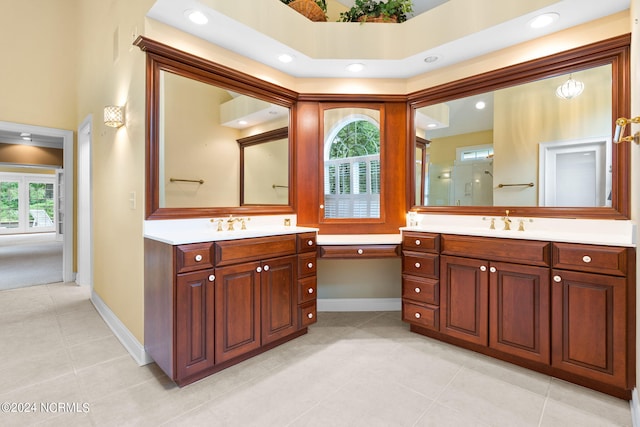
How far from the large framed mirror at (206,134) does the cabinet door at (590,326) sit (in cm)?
227

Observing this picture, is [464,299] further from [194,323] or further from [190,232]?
[190,232]

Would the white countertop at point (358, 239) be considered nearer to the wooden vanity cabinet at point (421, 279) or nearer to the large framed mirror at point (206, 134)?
the wooden vanity cabinet at point (421, 279)

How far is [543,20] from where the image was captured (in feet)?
7.14

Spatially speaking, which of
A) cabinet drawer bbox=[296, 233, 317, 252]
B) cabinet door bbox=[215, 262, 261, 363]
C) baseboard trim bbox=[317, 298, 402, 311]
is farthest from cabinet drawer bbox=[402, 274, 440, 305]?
cabinet door bbox=[215, 262, 261, 363]

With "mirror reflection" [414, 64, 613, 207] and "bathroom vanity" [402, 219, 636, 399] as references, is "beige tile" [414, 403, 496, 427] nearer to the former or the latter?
"bathroom vanity" [402, 219, 636, 399]

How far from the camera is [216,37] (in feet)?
→ 7.89

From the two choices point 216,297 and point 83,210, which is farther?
point 83,210

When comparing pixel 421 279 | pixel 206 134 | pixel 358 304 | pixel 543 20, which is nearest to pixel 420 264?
pixel 421 279

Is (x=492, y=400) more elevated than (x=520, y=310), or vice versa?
(x=520, y=310)

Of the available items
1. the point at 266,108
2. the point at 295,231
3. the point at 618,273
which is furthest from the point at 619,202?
the point at 266,108

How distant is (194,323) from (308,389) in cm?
82

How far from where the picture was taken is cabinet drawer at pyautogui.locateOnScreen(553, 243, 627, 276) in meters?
1.78

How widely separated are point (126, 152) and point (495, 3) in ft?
9.89

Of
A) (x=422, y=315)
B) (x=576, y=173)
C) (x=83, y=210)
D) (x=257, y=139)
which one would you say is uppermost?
(x=257, y=139)
